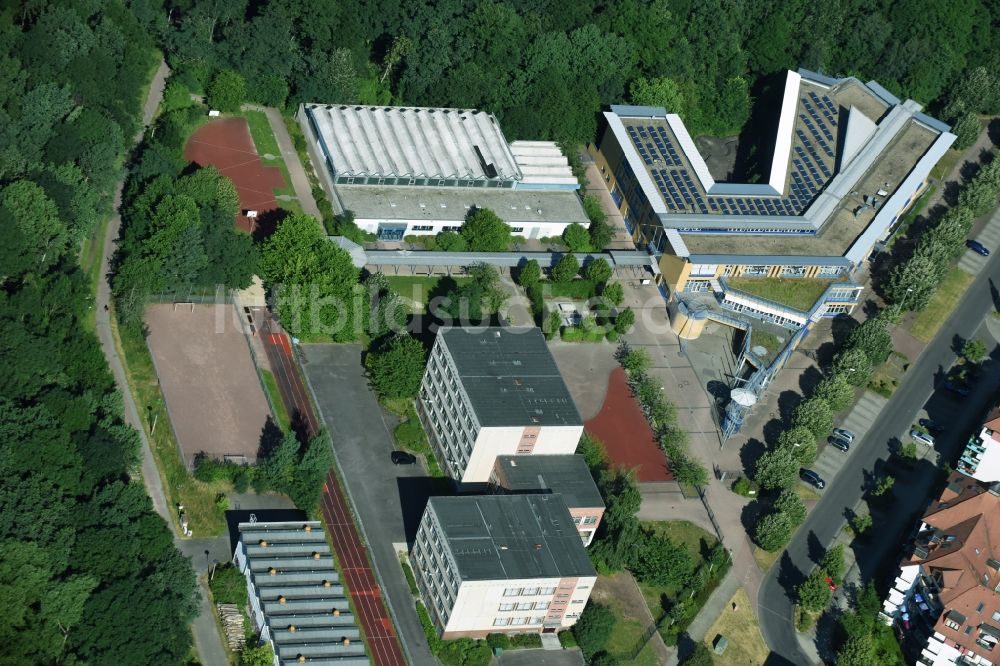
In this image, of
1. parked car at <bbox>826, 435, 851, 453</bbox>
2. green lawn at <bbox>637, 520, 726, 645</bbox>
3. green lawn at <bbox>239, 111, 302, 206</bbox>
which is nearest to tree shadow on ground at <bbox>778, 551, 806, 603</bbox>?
green lawn at <bbox>637, 520, 726, 645</bbox>

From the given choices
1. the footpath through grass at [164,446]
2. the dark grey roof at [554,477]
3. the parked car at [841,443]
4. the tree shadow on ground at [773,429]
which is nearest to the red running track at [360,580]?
the footpath through grass at [164,446]

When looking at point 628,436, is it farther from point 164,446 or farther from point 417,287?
point 164,446

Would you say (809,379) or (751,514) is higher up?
(809,379)

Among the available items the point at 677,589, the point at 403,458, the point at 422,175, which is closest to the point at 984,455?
the point at 677,589

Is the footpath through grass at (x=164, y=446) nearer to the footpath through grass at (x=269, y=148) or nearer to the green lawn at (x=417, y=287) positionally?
the footpath through grass at (x=269, y=148)

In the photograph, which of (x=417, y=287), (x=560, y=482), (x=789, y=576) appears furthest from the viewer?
(x=417, y=287)

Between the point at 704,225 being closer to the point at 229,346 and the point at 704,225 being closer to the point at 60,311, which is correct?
the point at 229,346
